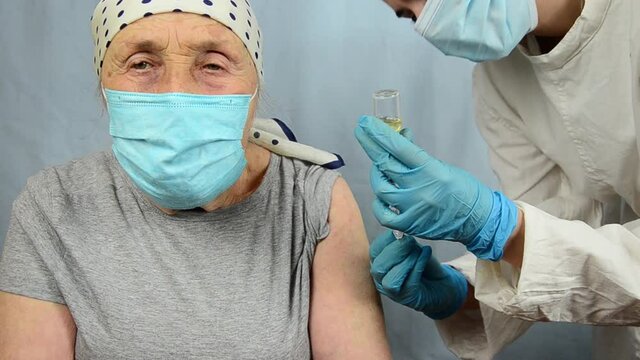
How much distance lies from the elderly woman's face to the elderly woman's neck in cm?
17

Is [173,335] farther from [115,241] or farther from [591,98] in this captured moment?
[591,98]

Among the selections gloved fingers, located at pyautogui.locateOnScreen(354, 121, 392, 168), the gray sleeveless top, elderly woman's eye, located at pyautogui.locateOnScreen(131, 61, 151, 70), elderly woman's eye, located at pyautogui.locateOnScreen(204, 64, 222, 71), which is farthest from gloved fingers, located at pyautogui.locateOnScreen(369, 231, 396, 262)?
elderly woman's eye, located at pyautogui.locateOnScreen(131, 61, 151, 70)

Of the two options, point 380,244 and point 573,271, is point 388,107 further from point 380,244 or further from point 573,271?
point 573,271

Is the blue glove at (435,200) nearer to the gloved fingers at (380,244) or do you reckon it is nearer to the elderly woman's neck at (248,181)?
the gloved fingers at (380,244)

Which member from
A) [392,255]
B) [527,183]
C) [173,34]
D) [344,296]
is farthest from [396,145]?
[527,183]

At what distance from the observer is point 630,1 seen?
153 centimetres

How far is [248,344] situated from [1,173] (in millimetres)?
1132

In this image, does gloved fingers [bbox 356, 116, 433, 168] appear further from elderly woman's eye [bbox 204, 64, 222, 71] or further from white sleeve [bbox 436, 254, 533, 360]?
white sleeve [bbox 436, 254, 533, 360]

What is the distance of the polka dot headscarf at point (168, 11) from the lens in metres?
1.54

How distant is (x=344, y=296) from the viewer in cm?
164

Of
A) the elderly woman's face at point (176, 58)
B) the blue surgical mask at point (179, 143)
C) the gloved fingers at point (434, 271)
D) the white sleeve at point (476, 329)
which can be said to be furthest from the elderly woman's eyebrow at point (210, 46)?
the white sleeve at point (476, 329)

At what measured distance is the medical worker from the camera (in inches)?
56.5

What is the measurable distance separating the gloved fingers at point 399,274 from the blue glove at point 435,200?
0.14 metres

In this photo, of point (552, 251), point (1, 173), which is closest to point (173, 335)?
point (552, 251)
